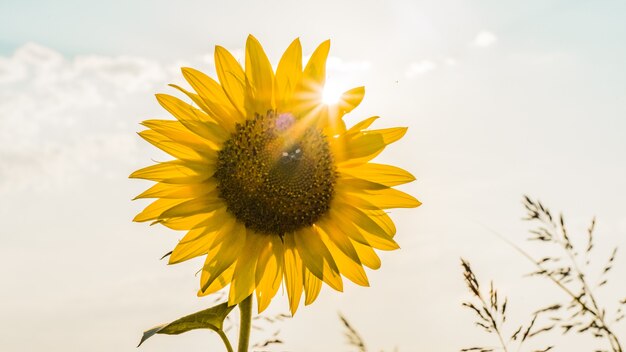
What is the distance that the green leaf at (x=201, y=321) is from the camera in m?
2.52

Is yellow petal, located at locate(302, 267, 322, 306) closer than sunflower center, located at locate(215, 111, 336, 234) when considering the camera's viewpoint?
No

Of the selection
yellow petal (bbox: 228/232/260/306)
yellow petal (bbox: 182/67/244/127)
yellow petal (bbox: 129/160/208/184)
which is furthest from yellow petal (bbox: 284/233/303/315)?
yellow petal (bbox: 182/67/244/127)

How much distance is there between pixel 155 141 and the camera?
9.16 ft

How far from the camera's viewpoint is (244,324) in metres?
2.57

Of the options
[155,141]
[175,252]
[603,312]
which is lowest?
[603,312]

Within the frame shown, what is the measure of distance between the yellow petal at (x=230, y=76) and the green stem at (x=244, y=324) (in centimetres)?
79

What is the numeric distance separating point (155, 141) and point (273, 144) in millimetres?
475

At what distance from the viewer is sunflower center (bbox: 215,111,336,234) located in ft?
9.32

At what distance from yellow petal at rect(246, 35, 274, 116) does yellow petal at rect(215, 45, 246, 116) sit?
0.13ft

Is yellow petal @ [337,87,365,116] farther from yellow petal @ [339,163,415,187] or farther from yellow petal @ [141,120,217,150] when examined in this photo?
yellow petal @ [141,120,217,150]

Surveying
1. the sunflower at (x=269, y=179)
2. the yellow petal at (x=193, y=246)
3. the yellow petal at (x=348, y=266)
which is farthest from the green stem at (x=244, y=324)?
the yellow petal at (x=348, y=266)

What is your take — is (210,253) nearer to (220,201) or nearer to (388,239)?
(220,201)

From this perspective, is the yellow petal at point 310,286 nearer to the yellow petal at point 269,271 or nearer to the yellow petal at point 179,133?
the yellow petal at point 269,271

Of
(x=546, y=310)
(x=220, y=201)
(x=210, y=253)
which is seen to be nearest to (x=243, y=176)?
(x=220, y=201)
